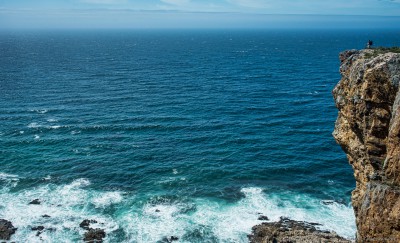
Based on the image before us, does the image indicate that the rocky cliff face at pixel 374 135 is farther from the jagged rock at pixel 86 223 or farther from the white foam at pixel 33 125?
the white foam at pixel 33 125

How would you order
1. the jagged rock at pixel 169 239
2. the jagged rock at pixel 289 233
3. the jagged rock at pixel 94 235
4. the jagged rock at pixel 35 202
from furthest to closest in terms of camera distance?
the jagged rock at pixel 35 202 < the jagged rock at pixel 94 235 < the jagged rock at pixel 169 239 < the jagged rock at pixel 289 233

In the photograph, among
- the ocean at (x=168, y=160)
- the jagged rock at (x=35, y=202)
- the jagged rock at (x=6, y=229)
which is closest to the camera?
the jagged rock at (x=6, y=229)

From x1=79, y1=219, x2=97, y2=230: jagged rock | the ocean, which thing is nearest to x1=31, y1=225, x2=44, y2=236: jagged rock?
the ocean

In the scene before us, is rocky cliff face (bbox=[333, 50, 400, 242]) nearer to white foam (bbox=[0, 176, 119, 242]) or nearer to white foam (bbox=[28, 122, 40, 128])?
white foam (bbox=[0, 176, 119, 242])

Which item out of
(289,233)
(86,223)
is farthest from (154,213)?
(289,233)

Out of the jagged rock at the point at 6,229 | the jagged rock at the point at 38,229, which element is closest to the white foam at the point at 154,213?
the jagged rock at the point at 38,229

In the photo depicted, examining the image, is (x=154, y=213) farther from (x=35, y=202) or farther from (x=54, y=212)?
(x=35, y=202)
